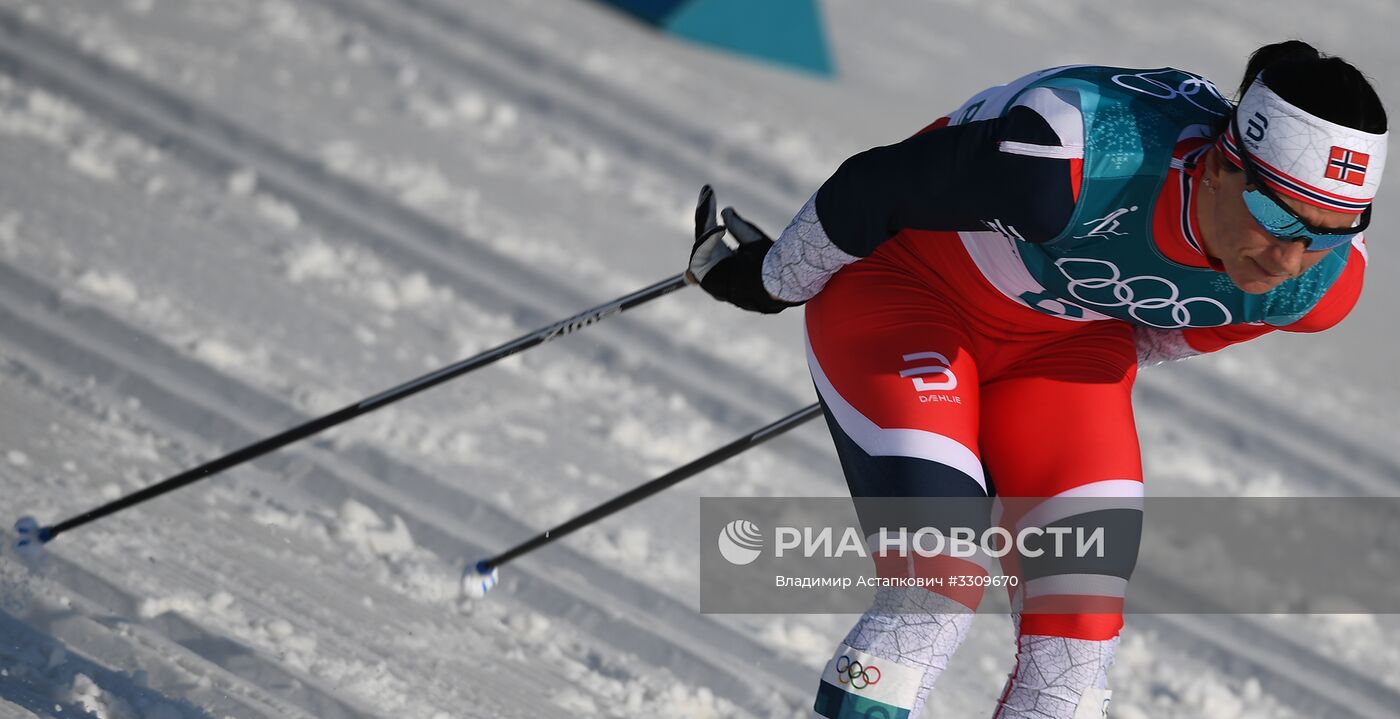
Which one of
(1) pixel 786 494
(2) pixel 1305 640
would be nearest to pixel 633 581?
(1) pixel 786 494

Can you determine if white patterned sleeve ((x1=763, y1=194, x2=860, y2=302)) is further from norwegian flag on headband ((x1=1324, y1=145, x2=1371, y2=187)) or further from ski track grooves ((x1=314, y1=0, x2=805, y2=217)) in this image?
ski track grooves ((x1=314, y1=0, x2=805, y2=217))

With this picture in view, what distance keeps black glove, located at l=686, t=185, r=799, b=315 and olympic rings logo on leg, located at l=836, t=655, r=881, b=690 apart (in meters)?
0.73

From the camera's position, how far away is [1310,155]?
1.85m

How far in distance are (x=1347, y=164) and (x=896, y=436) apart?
31.1 inches

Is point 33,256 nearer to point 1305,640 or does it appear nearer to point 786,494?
point 786,494

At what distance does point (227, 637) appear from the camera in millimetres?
2924

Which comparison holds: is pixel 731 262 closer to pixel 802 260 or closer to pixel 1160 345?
pixel 802 260

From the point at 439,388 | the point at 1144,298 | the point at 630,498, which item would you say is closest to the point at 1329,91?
the point at 1144,298

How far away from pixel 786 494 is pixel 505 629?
1.09 m

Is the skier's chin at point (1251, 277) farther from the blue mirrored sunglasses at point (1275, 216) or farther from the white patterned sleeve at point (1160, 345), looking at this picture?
the white patterned sleeve at point (1160, 345)

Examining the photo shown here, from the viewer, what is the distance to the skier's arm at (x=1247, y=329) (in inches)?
88.4

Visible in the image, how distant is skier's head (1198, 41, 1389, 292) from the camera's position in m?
1.85

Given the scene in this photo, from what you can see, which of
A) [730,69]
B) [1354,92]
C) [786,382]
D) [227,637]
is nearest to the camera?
[1354,92]

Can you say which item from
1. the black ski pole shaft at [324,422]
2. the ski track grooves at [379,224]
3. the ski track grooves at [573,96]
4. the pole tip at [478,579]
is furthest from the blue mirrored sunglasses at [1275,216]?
the ski track grooves at [573,96]
